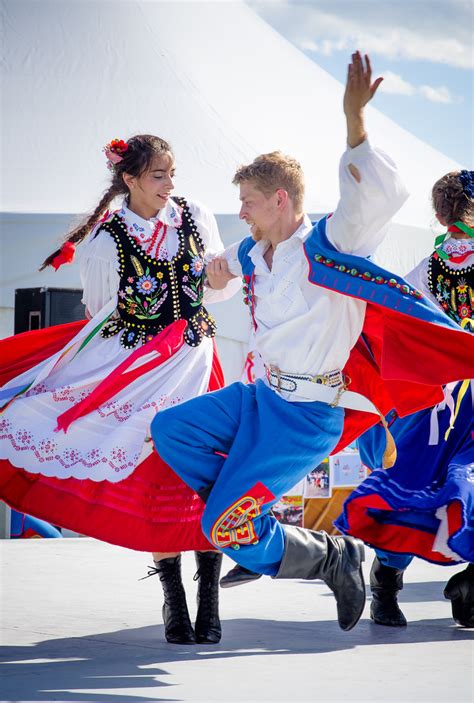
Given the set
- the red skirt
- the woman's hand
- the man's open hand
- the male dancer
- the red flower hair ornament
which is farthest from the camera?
the red flower hair ornament

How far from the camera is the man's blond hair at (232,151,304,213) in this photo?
10.1 ft

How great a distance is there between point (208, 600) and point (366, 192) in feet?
4.00

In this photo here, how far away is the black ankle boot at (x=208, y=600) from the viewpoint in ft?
10.3

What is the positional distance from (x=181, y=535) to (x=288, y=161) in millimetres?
1079

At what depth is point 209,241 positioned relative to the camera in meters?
3.57

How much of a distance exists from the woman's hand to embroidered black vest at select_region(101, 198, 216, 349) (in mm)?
128

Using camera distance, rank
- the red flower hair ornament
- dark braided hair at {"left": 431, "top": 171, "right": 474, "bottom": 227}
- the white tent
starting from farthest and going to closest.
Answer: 1. the white tent
2. dark braided hair at {"left": 431, "top": 171, "right": 474, "bottom": 227}
3. the red flower hair ornament

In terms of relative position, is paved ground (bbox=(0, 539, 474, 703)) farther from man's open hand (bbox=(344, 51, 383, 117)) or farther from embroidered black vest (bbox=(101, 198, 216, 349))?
man's open hand (bbox=(344, 51, 383, 117))

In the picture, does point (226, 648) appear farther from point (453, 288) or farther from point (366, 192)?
point (453, 288)

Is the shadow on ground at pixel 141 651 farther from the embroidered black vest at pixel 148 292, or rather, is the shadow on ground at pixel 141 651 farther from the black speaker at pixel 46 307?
the black speaker at pixel 46 307

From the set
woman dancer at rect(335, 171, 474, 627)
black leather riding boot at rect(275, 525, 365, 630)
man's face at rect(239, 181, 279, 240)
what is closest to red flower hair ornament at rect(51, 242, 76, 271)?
man's face at rect(239, 181, 279, 240)

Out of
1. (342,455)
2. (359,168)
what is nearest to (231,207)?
(342,455)

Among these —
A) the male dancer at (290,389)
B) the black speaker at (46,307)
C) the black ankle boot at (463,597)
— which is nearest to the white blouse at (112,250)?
A: the male dancer at (290,389)

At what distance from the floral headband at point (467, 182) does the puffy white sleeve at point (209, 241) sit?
849 millimetres
